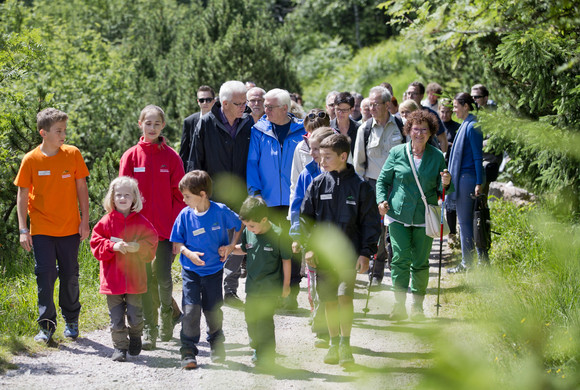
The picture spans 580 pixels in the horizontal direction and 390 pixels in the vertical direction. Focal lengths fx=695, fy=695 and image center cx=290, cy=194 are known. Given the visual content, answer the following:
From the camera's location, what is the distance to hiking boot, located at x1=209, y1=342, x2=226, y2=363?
5312 millimetres

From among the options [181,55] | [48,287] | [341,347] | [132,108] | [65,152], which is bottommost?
[341,347]

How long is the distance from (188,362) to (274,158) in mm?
2402

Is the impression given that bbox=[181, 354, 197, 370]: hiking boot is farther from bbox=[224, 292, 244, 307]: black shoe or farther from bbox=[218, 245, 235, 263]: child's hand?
bbox=[224, 292, 244, 307]: black shoe

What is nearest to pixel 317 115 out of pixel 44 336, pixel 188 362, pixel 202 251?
pixel 202 251

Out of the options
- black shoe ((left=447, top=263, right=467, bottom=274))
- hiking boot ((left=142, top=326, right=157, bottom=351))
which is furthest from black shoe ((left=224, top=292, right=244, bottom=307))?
black shoe ((left=447, top=263, right=467, bottom=274))

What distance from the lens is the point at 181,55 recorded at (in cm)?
2206

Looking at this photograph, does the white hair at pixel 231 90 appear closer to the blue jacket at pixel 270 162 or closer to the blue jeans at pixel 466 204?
the blue jacket at pixel 270 162

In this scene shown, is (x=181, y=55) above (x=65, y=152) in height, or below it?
above

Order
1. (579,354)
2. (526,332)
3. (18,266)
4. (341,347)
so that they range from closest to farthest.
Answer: (526,332), (579,354), (341,347), (18,266)

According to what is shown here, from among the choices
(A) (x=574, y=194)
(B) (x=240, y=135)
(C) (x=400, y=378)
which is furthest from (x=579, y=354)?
(B) (x=240, y=135)

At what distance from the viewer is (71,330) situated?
603 centimetres

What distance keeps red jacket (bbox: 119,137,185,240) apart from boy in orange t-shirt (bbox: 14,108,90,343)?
503 millimetres

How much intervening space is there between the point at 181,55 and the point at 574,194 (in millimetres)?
17814

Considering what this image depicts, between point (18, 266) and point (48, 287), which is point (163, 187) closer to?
point (48, 287)
